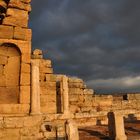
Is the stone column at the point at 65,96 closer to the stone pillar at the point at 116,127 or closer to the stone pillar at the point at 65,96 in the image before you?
the stone pillar at the point at 65,96

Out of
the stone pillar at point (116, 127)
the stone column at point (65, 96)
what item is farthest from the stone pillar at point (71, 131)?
the stone column at point (65, 96)

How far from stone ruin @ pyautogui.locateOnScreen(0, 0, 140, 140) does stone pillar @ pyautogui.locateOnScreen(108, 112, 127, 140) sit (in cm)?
4

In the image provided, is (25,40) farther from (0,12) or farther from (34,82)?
(0,12)

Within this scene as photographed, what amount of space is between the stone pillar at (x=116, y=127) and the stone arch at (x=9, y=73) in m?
4.06

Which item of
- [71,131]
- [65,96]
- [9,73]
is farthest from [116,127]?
[65,96]

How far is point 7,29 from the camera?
12570 millimetres

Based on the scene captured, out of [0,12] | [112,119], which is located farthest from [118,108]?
[0,12]

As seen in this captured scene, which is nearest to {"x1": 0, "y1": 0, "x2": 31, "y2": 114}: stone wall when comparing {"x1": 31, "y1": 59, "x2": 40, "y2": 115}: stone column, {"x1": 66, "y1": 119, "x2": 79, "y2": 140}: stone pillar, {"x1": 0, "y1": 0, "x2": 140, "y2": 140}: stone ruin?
{"x1": 0, "y1": 0, "x2": 140, "y2": 140}: stone ruin

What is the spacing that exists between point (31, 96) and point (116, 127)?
387 cm

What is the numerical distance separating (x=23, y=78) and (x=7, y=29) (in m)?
2.22

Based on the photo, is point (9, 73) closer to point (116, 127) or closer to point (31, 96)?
point (31, 96)

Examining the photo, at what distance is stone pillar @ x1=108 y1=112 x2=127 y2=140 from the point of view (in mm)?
11539

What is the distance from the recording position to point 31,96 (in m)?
12.7

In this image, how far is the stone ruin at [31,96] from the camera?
10.1 metres
